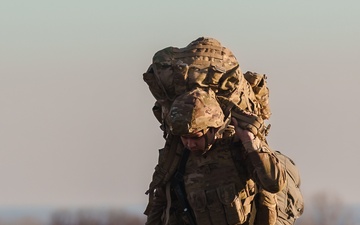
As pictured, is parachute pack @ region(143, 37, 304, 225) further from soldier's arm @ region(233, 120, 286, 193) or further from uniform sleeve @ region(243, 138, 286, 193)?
uniform sleeve @ region(243, 138, 286, 193)

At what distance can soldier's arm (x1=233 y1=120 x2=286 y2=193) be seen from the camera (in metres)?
23.0

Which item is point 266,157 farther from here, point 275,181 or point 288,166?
point 288,166

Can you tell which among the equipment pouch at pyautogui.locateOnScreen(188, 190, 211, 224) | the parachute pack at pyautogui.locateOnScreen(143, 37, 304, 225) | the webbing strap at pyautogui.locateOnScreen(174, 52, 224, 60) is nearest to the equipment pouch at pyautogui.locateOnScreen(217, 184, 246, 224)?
the equipment pouch at pyautogui.locateOnScreen(188, 190, 211, 224)

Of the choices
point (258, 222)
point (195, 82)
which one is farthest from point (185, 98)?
point (258, 222)

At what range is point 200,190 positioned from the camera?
23.6 metres

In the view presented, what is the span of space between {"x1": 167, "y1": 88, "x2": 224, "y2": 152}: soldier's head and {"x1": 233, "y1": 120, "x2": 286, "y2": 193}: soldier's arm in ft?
1.10

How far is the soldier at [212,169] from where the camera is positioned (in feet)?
74.6

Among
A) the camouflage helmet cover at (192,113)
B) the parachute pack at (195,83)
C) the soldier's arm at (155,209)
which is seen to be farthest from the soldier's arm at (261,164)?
the soldier's arm at (155,209)

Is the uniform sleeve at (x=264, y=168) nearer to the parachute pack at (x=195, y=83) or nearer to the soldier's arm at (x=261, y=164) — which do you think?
the soldier's arm at (x=261, y=164)

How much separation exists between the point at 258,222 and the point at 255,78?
1685mm

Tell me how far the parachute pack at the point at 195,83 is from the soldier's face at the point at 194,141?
0.38 m

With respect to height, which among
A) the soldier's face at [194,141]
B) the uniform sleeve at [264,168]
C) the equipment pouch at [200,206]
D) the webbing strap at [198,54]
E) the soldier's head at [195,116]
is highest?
the webbing strap at [198,54]

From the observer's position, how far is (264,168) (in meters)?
23.0

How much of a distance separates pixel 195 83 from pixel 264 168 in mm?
1133
